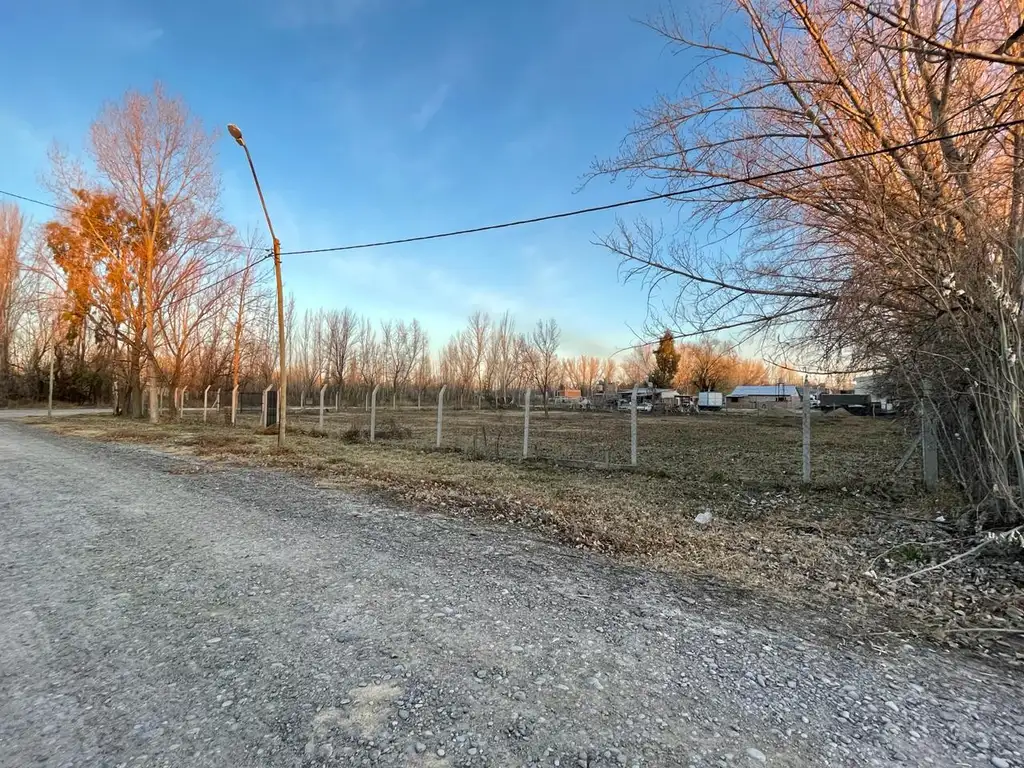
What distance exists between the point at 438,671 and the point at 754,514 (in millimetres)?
5002

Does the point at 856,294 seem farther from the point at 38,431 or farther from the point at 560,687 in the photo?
the point at 38,431

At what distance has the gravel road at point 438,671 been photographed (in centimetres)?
216

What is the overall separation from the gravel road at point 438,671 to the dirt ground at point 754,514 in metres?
0.58

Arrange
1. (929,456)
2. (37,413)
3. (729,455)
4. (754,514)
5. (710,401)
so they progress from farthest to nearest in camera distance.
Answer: (710,401) → (37,413) → (729,455) → (929,456) → (754,514)

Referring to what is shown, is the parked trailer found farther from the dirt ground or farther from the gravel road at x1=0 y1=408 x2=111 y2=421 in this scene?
the gravel road at x1=0 y1=408 x2=111 y2=421

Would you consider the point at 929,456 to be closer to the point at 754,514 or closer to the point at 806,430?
the point at 806,430

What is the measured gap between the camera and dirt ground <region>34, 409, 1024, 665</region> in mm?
3887

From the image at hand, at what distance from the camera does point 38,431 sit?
57.7 feet

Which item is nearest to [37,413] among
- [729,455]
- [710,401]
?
[729,455]

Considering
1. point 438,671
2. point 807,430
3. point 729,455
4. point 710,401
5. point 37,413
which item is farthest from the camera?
point 710,401

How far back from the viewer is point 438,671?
274 centimetres

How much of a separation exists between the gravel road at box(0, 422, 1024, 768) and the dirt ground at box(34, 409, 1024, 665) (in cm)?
58

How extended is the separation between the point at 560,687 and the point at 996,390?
4.86 m

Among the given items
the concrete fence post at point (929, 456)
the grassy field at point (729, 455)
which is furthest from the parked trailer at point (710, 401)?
the concrete fence post at point (929, 456)
